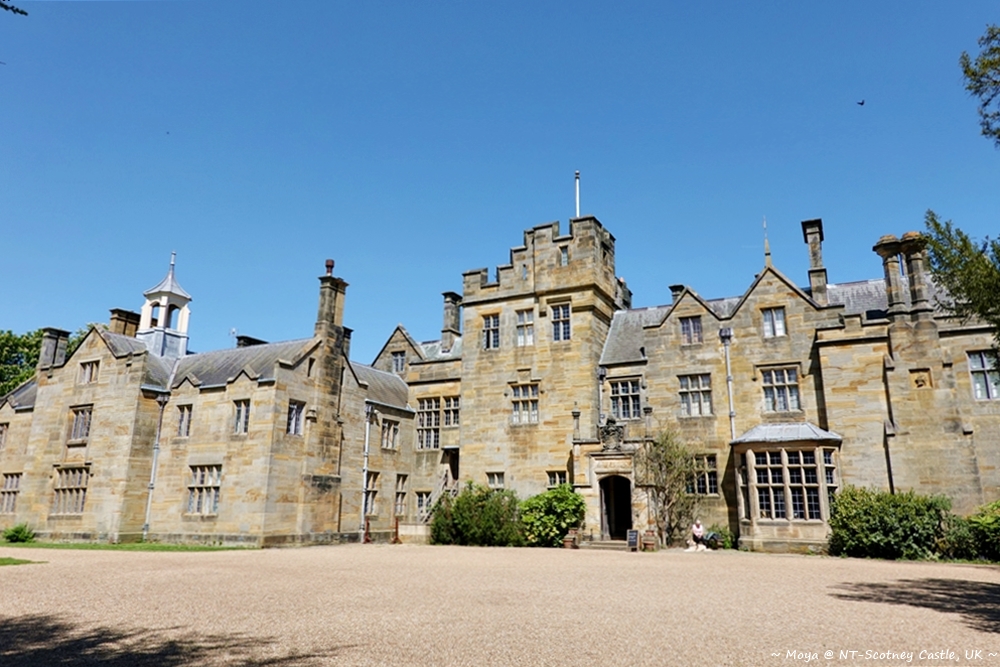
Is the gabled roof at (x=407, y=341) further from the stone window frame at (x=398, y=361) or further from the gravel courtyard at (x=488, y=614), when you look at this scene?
the gravel courtyard at (x=488, y=614)

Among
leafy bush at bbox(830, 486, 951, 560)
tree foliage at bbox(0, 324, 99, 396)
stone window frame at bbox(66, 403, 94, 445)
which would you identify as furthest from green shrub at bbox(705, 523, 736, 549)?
tree foliage at bbox(0, 324, 99, 396)

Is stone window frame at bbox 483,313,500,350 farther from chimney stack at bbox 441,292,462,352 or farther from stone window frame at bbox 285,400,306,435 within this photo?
stone window frame at bbox 285,400,306,435

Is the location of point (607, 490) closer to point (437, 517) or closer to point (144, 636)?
point (437, 517)

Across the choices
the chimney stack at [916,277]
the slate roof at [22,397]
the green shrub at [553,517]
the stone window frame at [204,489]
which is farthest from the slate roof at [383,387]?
the chimney stack at [916,277]

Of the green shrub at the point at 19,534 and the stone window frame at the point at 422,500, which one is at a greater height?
the stone window frame at the point at 422,500

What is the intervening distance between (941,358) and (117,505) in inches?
1235

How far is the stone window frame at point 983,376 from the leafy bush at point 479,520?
1715 centimetres

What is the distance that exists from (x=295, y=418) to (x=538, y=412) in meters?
10.4

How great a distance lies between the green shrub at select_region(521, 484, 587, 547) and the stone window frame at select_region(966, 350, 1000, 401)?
47.2 feet

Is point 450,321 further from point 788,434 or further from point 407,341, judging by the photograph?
point 788,434

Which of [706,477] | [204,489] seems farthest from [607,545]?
[204,489]

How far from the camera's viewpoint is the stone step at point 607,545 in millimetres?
23486

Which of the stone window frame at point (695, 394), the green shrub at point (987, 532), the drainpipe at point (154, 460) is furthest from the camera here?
the stone window frame at point (695, 394)

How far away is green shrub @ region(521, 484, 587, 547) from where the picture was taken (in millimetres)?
24781
